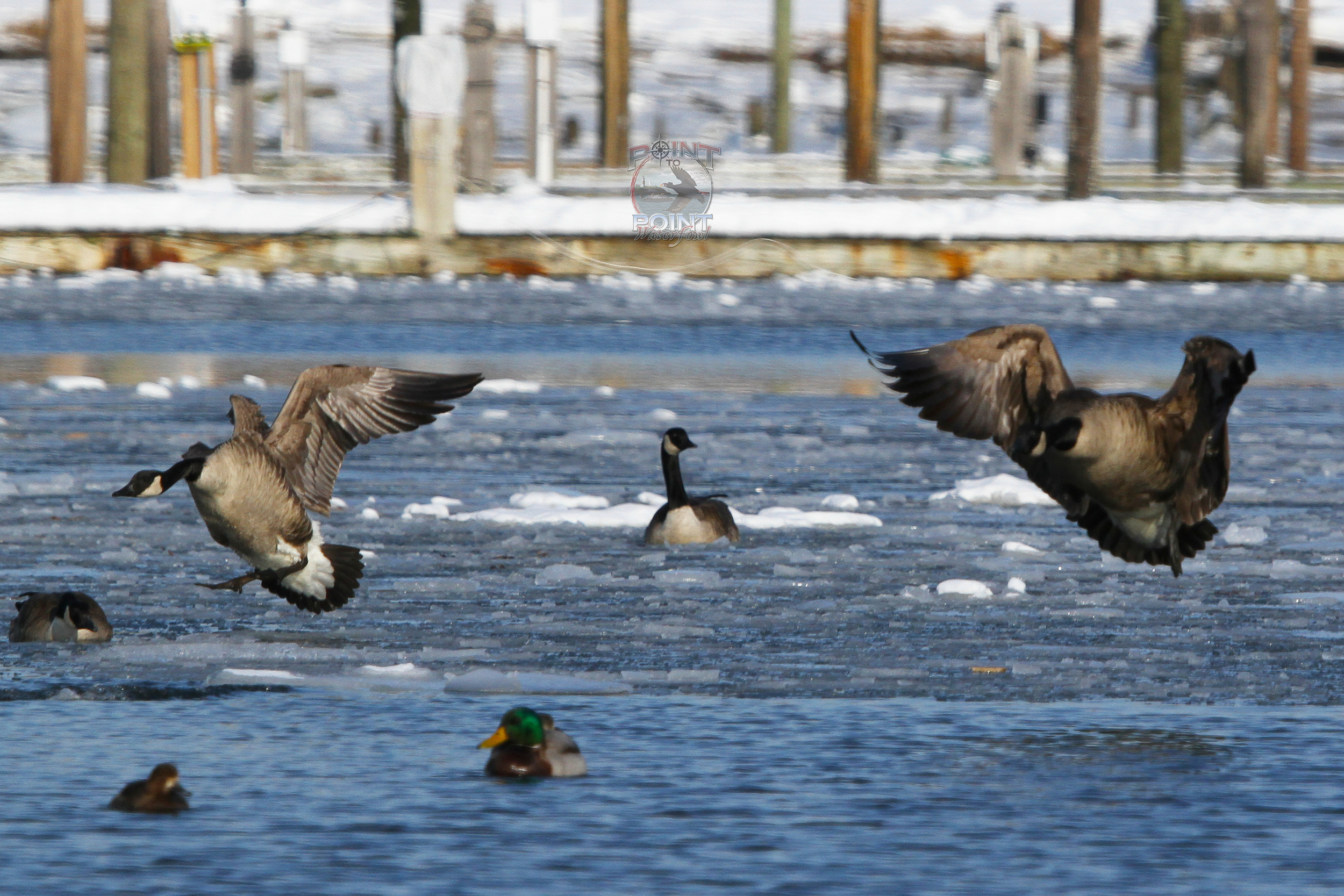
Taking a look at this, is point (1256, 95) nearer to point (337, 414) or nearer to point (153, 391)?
point (153, 391)

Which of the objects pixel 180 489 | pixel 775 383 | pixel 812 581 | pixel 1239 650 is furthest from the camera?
pixel 775 383

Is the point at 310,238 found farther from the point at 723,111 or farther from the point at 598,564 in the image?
the point at 723,111

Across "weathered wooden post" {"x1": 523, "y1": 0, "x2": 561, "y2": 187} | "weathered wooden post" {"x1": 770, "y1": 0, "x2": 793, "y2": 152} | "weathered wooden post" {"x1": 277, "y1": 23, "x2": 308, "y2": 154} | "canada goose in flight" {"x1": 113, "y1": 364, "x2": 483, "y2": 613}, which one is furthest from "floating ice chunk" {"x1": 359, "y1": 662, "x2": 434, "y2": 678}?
"weathered wooden post" {"x1": 277, "y1": 23, "x2": 308, "y2": 154}

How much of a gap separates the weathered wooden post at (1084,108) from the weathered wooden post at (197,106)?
9.86 meters

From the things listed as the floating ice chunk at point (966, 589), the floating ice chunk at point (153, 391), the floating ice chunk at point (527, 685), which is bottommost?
the floating ice chunk at point (527, 685)

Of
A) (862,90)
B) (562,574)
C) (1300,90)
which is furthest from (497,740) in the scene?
(1300,90)

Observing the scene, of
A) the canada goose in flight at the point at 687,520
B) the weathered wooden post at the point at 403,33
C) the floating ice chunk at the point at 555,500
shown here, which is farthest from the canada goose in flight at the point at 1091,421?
the weathered wooden post at the point at 403,33

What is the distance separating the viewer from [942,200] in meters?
23.3

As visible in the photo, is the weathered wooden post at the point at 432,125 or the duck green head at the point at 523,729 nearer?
the duck green head at the point at 523,729

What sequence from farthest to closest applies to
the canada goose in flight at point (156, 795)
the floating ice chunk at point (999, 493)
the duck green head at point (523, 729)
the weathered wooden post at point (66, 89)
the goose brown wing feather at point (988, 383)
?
the weathered wooden post at point (66, 89), the floating ice chunk at point (999, 493), the goose brown wing feather at point (988, 383), the duck green head at point (523, 729), the canada goose in flight at point (156, 795)

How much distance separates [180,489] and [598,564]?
291 cm

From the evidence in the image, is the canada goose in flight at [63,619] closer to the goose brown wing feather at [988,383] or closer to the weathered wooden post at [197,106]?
the goose brown wing feather at [988,383]

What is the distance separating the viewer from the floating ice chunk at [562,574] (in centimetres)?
857

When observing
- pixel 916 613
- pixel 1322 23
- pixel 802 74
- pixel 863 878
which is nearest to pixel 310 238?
pixel 916 613
